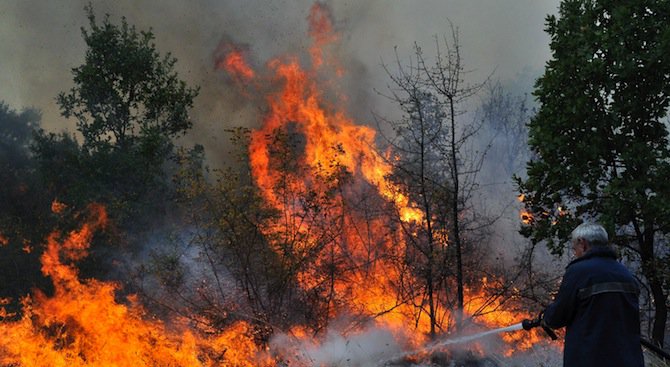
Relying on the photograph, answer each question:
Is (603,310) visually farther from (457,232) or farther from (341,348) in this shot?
(341,348)

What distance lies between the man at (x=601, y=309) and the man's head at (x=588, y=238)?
1 cm

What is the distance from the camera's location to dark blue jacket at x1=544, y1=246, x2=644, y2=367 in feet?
11.1

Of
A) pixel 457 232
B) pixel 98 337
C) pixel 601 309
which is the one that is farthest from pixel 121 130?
pixel 601 309

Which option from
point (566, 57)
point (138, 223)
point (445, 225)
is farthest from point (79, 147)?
point (566, 57)

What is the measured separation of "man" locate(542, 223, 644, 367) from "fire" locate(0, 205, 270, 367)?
8.36 metres

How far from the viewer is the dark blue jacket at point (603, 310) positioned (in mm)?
3371

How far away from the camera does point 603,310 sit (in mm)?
3371

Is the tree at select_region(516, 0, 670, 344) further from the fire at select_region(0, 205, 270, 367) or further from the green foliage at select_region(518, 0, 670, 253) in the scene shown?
the fire at select_region(0, 205, 270, 367)

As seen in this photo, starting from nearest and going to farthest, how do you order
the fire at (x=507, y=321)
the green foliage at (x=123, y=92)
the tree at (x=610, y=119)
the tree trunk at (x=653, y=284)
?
the tree at (x=610, y=119)
the tree trunk at (x=653, y=284)
the fire at (x=507, y=321)
the green foliage at (x=123, y=92)

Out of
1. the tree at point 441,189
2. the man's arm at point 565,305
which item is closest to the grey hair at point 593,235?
the man's arm at point 565,305


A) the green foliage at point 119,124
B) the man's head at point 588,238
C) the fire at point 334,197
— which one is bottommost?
the man's head at point 588,238

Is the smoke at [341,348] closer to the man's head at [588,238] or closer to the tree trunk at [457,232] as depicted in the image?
the tree trunk at [457,232]

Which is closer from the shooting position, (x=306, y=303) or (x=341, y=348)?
(x=341, y=348)

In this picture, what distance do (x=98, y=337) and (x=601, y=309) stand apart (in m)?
12.7
